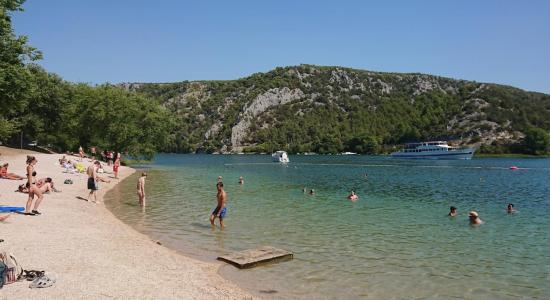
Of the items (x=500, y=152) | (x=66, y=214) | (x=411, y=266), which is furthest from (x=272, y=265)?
(x=500, y=152)

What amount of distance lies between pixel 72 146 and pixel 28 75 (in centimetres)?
3978

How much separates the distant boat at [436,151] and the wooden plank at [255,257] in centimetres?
12853

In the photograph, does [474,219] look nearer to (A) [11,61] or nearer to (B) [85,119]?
(A) [11,61]

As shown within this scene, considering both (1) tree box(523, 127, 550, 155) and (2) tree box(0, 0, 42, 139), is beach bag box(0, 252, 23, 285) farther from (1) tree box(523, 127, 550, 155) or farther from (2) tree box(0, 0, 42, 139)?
(1) tree box(523, 127, 550, 155)

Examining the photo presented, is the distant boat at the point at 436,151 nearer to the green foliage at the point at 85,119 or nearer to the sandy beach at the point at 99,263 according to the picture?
the green foliage at the point at 85,119

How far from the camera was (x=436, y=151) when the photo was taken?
134125mm

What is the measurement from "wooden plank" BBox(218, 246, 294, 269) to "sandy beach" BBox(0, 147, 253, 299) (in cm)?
67

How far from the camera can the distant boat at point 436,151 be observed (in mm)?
129600

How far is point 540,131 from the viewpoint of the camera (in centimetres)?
16062

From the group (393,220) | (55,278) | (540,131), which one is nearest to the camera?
(55,278)

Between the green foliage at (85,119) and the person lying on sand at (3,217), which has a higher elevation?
the green foliage at (85,119)

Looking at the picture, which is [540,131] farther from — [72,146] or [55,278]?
[55,278]

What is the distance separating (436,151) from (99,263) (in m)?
136

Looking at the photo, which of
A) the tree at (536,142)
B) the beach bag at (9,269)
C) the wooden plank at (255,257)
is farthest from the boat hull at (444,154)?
the beach bag at (9,269)
